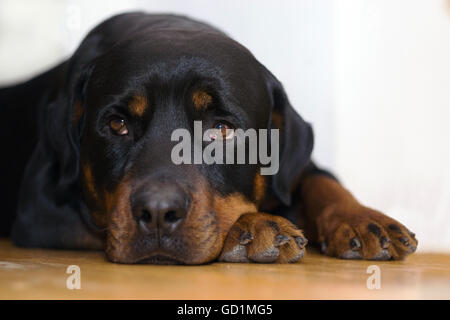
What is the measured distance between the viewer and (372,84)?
2.75 m

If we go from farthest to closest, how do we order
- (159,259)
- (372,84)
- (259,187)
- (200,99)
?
(372,84) < (259,187) < (200,99) < (159,259)

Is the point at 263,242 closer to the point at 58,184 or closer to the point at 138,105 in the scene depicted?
the point at 138,105

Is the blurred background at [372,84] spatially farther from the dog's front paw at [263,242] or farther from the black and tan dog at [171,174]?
the dog's front paw at [263,242]

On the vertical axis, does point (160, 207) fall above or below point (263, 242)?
above

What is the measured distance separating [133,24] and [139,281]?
133 centimetres

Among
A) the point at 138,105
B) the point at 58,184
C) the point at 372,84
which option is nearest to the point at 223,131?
the point at 138,105

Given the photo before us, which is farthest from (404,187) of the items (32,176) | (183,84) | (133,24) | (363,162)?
(32,176)

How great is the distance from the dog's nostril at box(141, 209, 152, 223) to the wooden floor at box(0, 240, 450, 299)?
0.41 feet

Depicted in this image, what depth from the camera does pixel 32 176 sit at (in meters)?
2.60

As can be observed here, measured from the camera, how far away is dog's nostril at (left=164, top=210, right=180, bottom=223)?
1.79 meters

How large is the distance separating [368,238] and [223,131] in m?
0.52

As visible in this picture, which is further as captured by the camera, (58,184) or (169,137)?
(58,184)

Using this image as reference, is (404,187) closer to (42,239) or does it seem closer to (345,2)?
(345,2)

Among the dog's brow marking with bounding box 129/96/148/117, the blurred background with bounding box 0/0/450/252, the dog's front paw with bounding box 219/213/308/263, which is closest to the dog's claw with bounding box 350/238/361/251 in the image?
the dog's front paw with bounding box 219/213/308/263
